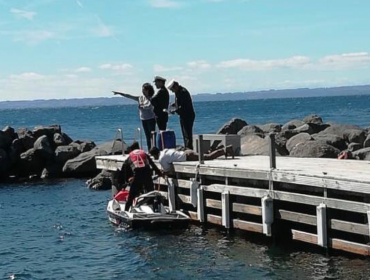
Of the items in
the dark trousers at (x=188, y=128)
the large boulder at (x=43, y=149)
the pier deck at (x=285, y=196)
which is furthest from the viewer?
the large boulder at (x=43, y=149)

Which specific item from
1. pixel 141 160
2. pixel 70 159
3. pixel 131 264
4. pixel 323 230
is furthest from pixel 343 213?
pixel 70 159

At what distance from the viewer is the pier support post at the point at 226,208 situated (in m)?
16.6

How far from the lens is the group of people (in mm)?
19312

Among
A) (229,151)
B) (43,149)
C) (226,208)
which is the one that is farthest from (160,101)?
(43,149)

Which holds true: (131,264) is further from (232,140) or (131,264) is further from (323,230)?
(232,140)

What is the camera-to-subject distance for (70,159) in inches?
1310

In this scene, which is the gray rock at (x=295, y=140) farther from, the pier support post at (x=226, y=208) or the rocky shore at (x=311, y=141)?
the pier support post at (x=226, y=208)

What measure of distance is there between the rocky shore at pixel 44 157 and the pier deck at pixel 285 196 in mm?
12936

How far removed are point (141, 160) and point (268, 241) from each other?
3838 millimetres

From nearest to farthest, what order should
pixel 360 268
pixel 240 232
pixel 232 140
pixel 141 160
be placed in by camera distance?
pixel 360 268, pixel 240 232, pixel 141 160, pixel 232 140

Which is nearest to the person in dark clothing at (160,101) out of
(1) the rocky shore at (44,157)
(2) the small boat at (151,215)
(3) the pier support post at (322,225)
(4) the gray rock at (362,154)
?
(2) the small boat at (151,215)

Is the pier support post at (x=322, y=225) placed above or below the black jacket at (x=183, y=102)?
below

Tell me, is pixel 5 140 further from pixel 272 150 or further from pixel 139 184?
pixel 272 150

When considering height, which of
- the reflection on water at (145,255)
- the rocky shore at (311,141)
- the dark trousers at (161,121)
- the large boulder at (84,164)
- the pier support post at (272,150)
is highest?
the dark trousers at (161,121)
